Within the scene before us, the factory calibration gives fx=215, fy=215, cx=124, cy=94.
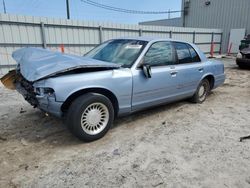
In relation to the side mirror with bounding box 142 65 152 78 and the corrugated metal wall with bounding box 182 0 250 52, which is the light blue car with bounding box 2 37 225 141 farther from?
the corrugated metal wall with bounding box 182 0 250 52

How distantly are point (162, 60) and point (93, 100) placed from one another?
5.37ft

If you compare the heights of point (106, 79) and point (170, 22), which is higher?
point (170, 22)

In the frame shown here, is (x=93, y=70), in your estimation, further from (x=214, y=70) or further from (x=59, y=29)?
(x=59, y=29)

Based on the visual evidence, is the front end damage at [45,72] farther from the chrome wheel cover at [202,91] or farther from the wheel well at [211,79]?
the wheel well at [211,79]

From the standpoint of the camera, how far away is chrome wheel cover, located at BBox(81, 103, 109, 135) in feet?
10.2

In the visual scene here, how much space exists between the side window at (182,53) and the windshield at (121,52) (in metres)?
0.86

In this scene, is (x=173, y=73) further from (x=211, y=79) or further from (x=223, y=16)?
(x=223, y=16)

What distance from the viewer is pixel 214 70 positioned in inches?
203

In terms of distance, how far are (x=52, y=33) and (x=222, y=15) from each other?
17.1 m

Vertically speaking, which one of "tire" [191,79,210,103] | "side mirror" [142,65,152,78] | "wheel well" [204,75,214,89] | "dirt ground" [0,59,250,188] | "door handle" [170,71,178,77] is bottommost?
"dirt ground" [0,59,250,188]

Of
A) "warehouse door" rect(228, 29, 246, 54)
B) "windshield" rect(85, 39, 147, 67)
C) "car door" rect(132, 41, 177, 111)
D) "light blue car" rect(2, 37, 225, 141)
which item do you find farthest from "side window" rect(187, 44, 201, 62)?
"warehouse door" rect(228, 29, 246, 54)

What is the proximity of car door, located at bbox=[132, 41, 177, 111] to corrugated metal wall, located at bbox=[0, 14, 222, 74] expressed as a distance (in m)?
6.75

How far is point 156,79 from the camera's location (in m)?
3.77

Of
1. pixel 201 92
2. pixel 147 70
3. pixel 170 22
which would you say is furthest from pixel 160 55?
pixel 170 22
